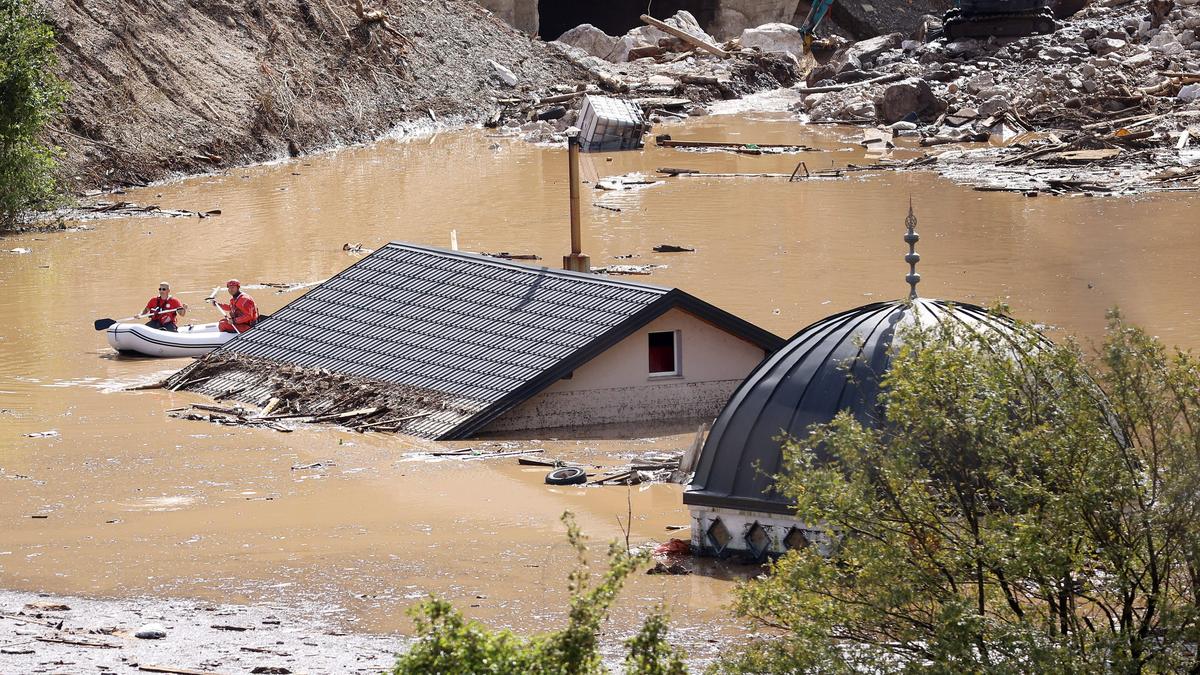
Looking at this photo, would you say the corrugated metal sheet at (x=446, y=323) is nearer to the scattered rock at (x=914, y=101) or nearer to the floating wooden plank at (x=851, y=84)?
the scattered rock at (x=914, y=101)

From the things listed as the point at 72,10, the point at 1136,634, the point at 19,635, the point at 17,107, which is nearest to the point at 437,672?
the point at 1136,634

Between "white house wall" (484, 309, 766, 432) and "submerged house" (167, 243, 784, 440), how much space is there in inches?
0.5

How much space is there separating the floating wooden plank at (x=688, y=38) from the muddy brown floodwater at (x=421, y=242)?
1059 cm

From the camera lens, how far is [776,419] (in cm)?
1348

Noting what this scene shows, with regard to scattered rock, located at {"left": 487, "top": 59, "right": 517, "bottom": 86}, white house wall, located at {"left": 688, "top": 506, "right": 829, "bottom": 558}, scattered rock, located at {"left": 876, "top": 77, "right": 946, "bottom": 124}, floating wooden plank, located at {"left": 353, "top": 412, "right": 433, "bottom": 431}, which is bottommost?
white house wall, located at {"left": 688, "top": 506, "right": 829, "bottom": 558}

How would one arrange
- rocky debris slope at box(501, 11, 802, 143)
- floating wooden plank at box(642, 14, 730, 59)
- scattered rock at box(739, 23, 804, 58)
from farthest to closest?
scattered rock at box(739, 23, 804, 58), floating wooden plank at box(642, 14, 730, 59), rocky debris slope at box(501, 11, 802, 143)

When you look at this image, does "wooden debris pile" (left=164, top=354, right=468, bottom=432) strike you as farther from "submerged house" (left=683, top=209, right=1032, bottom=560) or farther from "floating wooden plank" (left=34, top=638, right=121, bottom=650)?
"floating wooden plank" (left=34, top=638, right=121, bottom=650)

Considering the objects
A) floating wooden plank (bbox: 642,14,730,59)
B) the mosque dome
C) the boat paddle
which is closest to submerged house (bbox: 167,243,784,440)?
the boat paddle

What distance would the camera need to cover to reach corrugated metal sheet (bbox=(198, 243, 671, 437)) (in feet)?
63.5

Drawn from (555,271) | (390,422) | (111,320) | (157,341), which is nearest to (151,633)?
(390,422)

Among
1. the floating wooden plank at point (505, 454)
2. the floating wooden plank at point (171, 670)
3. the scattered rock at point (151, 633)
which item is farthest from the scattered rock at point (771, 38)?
the floating wooden plank at point (171, 670)

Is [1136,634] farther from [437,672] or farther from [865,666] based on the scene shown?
[437,672]

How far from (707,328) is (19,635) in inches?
390

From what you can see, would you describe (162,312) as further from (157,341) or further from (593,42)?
(593,42)
